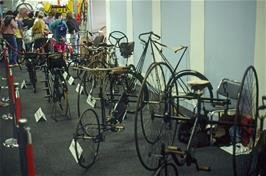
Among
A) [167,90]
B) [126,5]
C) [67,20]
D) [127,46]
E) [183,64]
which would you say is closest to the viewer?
[167,90]

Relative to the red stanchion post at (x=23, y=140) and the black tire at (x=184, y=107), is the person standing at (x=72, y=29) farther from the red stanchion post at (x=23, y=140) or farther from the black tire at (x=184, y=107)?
the red stanchion post at (x=23, y=140)

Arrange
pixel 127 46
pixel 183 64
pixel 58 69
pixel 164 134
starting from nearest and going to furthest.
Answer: pixel 164 134 → pixel 58 69 → pixel 183 64 → pixel 127 46

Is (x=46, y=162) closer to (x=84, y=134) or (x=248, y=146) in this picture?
(x=84, y=134)

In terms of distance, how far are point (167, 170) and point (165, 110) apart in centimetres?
63

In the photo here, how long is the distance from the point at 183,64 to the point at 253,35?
1.87 m

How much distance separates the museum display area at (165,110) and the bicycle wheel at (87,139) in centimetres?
1

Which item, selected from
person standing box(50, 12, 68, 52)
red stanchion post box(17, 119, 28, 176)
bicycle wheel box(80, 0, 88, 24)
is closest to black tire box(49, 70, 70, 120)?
red stanchion post box(17, 119, 28, 176)

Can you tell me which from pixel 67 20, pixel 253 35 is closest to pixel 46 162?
pixel 253 35

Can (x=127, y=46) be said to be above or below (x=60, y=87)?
above

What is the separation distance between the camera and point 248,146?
3.96m

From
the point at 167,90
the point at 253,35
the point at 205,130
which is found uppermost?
the point at 253,35

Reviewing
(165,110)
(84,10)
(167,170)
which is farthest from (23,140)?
(84,10)

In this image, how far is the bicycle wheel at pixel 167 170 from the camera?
3.33 meters

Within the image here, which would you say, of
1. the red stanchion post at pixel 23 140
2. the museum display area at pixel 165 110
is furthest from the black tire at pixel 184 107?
the red stanchion post at pixel 23 140
